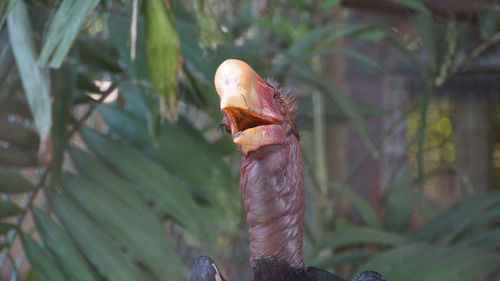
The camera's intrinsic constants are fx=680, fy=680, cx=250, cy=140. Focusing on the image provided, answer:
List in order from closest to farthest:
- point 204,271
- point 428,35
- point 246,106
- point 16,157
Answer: point 246,106 < point 204,271 < point 16,157 < point 428,35

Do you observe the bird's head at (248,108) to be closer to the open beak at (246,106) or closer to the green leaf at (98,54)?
the open beak at (246,106)

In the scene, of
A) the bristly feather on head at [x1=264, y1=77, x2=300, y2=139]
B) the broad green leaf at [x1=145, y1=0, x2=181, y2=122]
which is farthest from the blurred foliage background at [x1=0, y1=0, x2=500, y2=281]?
the bristly feather on head at [x1=264, y1=77, x2=300, y2=139]

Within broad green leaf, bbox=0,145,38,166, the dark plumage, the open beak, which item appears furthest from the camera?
broad green leaf, bbox=0,145,38,166

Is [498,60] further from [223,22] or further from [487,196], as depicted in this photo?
[223,22]

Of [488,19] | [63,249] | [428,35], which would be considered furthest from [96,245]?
[488,19]

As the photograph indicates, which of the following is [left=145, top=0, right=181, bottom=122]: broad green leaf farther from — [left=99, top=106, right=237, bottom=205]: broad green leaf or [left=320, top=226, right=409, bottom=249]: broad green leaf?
[left=320, top=226, right=409, bottom=249]: broad green leaf

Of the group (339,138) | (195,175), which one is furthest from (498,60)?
(195,175)

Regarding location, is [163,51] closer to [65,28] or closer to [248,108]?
[65,28]
